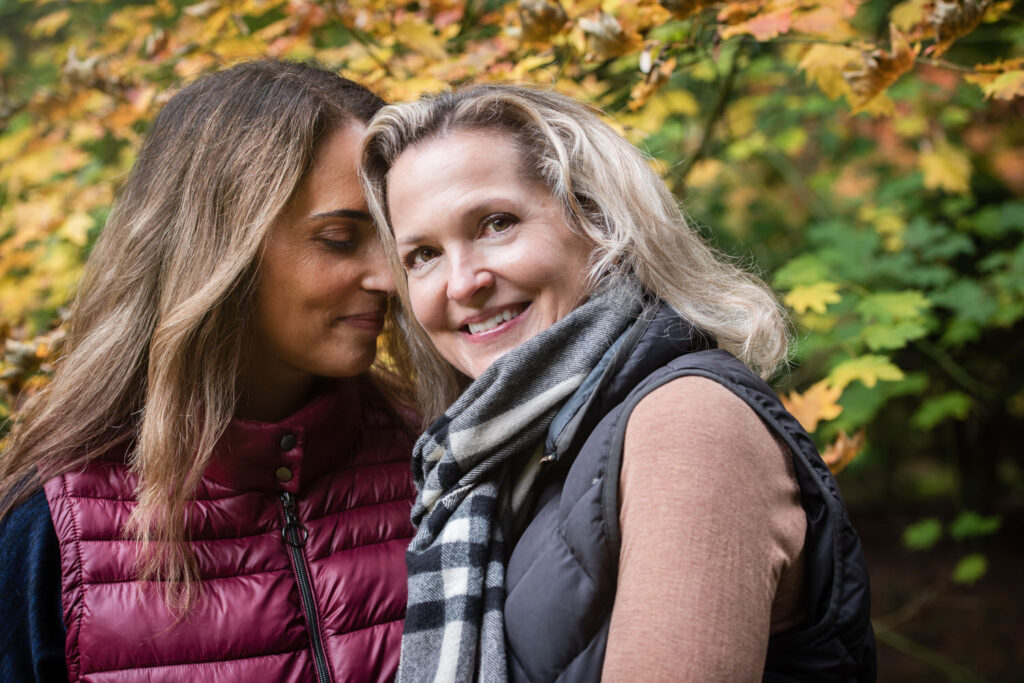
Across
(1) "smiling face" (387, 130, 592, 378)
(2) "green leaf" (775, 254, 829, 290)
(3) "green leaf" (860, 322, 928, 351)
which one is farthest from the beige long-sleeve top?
(2) "green leaf" (775, 254, 829, 290)

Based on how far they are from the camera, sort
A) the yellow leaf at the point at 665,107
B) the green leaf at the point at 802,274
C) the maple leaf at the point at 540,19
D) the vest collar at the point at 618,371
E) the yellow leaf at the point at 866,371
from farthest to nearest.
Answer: the yellow leaf at the point at 665,107, the green leaf at the point at 802,274, the yellow leaf at the point at 866,371, the maple leaf at the point at 540,19, the vest collar at the point at 618,371

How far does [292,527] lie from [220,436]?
0.81ft

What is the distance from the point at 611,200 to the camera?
1.57m

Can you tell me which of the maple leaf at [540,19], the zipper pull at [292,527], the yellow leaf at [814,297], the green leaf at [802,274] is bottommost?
the green leaf at [802,274]

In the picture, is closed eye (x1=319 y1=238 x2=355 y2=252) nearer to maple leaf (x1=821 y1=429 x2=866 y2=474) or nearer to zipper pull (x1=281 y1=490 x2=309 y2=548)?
zipper pull (x1=281 y1=490 x2=309 y2=548)

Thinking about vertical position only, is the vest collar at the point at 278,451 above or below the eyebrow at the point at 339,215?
below

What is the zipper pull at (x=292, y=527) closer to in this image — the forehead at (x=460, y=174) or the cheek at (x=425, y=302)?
the cheek at (x=425, y=302)

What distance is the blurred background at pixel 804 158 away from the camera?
2.08 m

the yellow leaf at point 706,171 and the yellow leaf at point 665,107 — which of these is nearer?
the yellow leaf at point 665,107

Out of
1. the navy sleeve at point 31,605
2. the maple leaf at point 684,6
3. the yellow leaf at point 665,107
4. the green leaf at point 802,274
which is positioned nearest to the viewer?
the navy sleeve at point 31,605

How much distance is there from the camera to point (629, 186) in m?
1.59

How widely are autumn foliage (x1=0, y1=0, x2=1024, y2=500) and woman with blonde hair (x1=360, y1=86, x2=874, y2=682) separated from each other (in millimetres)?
542

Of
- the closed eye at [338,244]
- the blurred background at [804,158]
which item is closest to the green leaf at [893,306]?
the blurred background at [804,158]

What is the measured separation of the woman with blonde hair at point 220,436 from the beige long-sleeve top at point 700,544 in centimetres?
80
